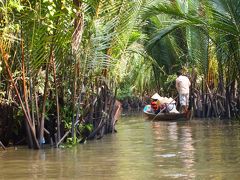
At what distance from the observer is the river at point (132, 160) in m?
5.61

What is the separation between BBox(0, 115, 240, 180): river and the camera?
561 centimetres

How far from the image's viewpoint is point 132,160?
671 centimetres

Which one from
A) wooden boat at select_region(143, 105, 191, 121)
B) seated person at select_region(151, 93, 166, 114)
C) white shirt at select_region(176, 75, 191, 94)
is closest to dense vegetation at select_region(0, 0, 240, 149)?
wooden boat at select_region(143, 105, 191, 121)

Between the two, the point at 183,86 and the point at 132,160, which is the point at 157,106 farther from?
the point at 132,160

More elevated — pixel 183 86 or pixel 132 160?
pixel 183 86

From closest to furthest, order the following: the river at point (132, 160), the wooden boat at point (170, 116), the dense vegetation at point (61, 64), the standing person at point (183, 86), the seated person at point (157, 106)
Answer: the river at point (132, 160)
the dense vegetation at point (61, 64)
the wooden boat at point (170, 116)
the standing person at point (183, 86)
the seated person at point (157, 106)

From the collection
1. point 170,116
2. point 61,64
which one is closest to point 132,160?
point 61,64

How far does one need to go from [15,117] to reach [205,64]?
8.68m

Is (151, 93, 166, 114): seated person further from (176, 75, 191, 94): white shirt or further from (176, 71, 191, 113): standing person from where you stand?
(176, 75, 191, 94): white shirt

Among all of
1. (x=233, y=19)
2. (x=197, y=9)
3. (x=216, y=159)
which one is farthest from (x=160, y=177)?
(x=197, y=9)

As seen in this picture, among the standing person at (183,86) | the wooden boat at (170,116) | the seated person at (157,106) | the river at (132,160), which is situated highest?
the standing person at (183,86)

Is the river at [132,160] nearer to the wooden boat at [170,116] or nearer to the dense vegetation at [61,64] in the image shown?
the dense vegetation at [61,64]

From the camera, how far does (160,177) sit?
5371 mm

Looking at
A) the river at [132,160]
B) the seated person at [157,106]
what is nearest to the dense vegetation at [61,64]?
the river at [132,160]
